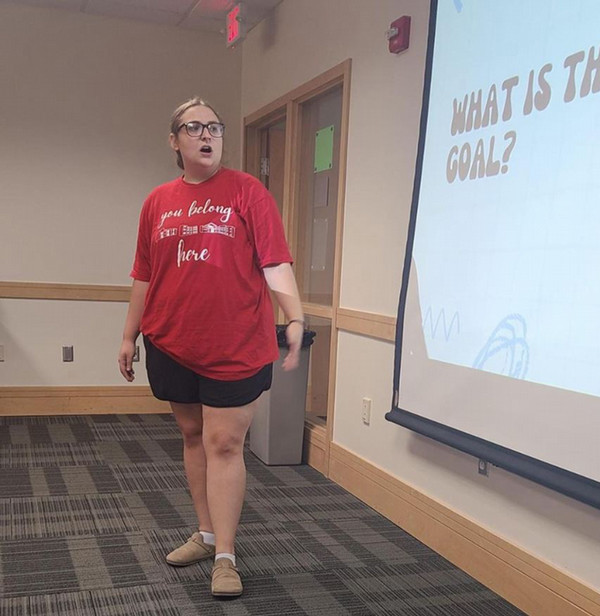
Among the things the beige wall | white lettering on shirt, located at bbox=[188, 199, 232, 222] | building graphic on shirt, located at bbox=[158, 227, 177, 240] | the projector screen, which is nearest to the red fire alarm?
the beige wall

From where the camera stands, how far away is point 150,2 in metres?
4.37

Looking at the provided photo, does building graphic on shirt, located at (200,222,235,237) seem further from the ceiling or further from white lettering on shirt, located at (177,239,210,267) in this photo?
the ceiling

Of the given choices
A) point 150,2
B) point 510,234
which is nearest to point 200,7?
point 150,2

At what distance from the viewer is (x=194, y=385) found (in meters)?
2.18

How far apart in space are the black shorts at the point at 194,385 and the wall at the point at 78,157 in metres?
2.63

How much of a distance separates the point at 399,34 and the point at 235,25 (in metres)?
1.77

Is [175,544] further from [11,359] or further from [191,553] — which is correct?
[11,359]

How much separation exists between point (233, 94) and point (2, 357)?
2.27m

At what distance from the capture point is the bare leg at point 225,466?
2.13m

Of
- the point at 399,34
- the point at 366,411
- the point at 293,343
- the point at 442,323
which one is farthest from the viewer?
the point at 366,411

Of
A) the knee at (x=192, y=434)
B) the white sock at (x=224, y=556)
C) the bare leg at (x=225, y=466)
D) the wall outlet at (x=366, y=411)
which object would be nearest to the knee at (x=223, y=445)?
the bare leg at (x=225, y=466)

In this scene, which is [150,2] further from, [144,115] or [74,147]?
[74,147]

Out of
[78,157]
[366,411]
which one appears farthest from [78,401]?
[366,411]

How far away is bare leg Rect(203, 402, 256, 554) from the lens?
2.13 meters
